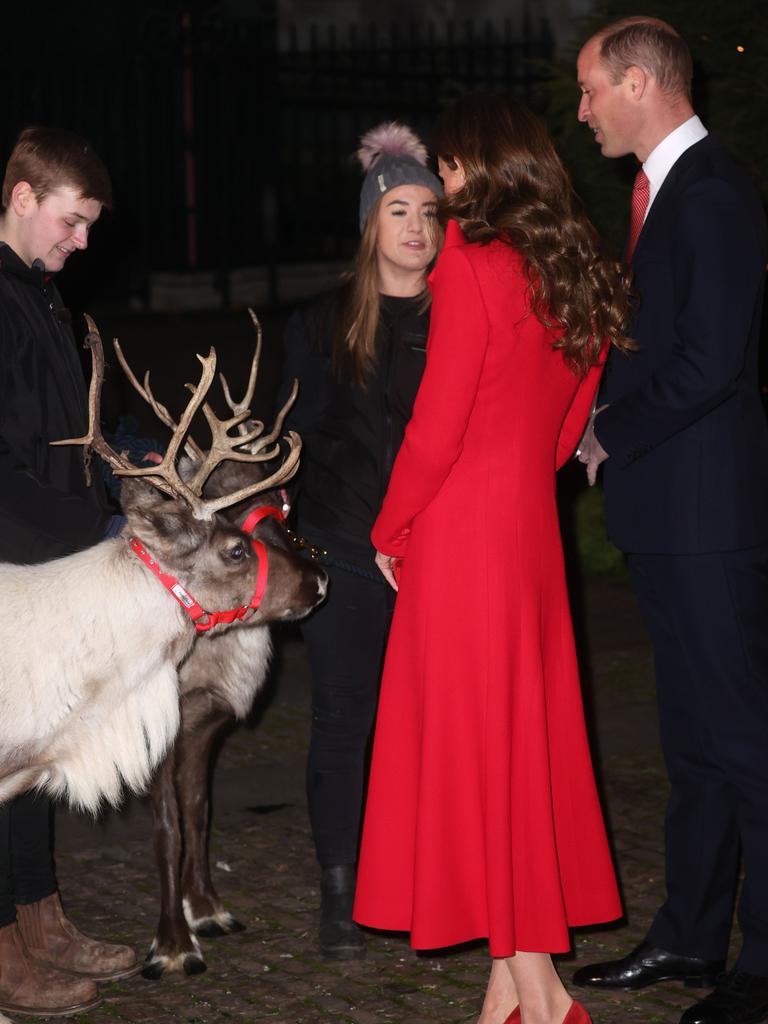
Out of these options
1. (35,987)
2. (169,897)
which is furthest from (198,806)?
(35,987)

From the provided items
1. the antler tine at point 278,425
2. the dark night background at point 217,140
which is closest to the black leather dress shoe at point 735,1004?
the antler tine at point 278,425

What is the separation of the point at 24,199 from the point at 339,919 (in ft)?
8.47

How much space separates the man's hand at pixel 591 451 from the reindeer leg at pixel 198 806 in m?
1.60

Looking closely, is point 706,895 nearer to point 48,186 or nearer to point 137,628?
point 137,628

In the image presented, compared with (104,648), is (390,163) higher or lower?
higher

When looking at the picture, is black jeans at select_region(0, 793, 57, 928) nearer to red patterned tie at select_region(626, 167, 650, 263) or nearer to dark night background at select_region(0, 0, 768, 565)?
red patterned tie at select_region(626, 167, 650, 263)

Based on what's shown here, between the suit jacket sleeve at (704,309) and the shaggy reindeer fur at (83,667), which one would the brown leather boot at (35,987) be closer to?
the shaggy reindeer fur at (83,667)

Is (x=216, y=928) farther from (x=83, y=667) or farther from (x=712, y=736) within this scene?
(x=712, y=736)

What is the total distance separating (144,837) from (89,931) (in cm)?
91

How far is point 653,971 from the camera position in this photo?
479 centimetres

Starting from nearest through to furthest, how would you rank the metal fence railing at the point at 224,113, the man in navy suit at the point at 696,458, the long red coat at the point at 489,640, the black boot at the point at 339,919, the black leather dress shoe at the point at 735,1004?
the long red coat at the point at 489,640 < the man in navy suit at the point at 696,458 < the black leather dress shoe at the point at 735,1004 < the black boot at the point at 339,919 < the metal fence railing at the point at 224,113

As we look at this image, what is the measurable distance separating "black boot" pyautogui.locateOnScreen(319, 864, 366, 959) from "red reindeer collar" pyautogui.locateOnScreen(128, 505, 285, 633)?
1075mm

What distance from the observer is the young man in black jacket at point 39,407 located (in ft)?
14.9

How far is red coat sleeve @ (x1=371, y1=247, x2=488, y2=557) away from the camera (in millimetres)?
4012
